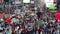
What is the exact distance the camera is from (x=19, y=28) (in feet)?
31.0

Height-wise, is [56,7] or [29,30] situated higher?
[56,7]

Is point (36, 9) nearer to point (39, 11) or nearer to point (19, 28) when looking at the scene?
point (39, 11)

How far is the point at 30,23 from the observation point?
9.45 meters

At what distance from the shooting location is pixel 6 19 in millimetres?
9438

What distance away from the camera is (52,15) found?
9.41 meters

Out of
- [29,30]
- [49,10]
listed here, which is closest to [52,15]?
[49,10]

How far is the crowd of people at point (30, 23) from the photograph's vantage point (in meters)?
9.42

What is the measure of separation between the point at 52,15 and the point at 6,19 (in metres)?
1.31

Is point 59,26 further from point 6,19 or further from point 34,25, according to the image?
point 6,19

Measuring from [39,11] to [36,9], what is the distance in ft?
0.34

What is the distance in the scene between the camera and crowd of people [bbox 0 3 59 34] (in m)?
9.42

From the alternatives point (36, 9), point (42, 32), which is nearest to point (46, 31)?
point (42, 32)

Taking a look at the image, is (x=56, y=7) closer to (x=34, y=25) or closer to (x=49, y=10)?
(x=49, y=10)

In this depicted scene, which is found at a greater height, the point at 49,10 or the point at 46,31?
the point at 49,10
